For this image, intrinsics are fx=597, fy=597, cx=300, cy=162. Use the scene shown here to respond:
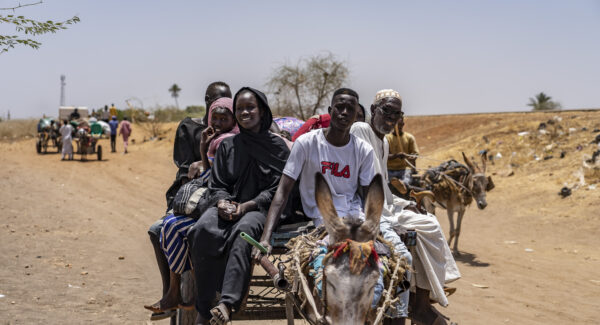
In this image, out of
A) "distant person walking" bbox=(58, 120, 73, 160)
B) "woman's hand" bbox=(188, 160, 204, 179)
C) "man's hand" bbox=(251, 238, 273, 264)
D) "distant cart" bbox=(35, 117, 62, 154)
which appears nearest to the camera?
"man's hand" bbox=(251, 238, 273, 264)

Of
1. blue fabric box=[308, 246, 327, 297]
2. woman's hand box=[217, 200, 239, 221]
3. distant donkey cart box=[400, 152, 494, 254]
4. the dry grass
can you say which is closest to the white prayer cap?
woman's hand box=[217, 200, 239, 221]

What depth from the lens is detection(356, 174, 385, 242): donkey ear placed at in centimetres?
378

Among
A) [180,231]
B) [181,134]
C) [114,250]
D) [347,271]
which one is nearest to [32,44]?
[181,134]

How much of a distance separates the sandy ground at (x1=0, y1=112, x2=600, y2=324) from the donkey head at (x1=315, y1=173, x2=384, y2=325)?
4.59 m

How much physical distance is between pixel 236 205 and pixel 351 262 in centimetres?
175

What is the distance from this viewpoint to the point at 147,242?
44.3 feet

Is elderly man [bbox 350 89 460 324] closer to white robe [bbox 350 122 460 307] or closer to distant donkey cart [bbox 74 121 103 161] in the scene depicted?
white robe [bbox 350 122 460 307]

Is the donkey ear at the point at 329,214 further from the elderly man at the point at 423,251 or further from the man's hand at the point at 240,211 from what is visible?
the man's hand at the point at 240,211

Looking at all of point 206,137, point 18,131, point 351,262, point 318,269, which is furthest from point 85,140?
point 351,262

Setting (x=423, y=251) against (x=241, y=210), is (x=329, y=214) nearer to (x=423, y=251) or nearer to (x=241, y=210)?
(x=241, y=210)

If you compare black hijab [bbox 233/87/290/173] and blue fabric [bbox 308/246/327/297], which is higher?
black hijab [bbox 233/87/290/173]

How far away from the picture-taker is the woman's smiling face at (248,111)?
5352 mm

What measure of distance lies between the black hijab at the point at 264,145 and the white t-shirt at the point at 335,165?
1.59ft

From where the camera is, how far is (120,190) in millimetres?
21703
